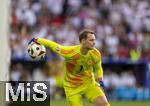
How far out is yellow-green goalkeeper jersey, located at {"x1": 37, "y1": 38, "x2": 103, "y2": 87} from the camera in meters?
12.3

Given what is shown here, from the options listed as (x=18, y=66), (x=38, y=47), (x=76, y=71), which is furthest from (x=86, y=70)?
(x=18, y=66)

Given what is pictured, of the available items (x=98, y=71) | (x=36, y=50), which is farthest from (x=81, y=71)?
(x=36, y=50)

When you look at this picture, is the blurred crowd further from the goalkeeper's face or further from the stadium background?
the goalkeeper's face

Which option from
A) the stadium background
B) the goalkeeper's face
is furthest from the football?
the stadium background

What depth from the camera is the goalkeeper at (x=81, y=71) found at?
12.3 metres

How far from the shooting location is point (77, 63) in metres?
12.4

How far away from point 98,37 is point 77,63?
1178 centimetres

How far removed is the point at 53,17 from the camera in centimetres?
2456

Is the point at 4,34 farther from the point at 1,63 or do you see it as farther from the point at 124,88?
the point at 124,88

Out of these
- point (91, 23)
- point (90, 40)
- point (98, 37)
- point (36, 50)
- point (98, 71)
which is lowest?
point (98, 71)

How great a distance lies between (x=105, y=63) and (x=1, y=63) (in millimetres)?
11205

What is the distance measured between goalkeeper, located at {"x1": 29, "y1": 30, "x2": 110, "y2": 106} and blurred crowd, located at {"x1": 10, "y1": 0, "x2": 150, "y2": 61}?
9989 mm

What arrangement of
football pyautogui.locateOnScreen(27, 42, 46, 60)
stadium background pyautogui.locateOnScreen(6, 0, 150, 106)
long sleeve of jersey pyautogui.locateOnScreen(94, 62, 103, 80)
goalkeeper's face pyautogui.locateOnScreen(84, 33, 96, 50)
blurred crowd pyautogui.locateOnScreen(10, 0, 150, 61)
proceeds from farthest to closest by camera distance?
blurred crowd pyautogui.locateOnScreen(10, 0, 150, 61) → stadium background pyautogui.locateOnScreen(6, 0, 150, 106) → football pyautogui.locateOnScreen(27, 42, 46, 60) → long sleeve of jersey pyautogui.locateOnScreen(94, 62, 103, 80) → goalkeeper's face pyautogui.locateOnScreen(84, 33, 96, 50)

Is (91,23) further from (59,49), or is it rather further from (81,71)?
(59,49)
